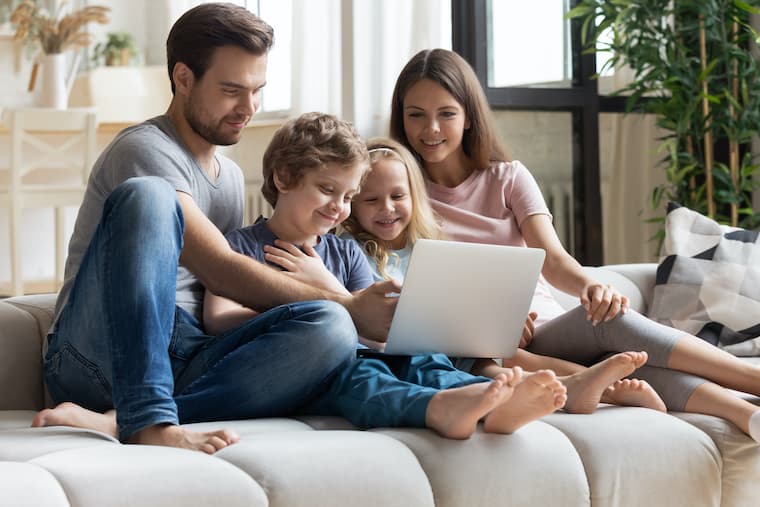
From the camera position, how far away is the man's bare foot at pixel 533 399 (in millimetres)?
1430

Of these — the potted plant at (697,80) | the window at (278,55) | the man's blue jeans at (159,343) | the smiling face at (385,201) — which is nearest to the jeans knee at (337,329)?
the man's blue jeans at (159,343)

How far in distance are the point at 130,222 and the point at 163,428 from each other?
0.30m

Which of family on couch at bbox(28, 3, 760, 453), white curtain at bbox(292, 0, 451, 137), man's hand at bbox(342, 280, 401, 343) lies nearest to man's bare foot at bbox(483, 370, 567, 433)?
family on couch at bbox(28, 3, 760, 453)

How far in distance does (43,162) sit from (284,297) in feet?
10.4

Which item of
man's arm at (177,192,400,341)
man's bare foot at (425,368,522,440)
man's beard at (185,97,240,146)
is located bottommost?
man's bare foot at (425,368,522,440)

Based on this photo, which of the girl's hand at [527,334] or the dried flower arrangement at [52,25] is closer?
the girl's hand at [527,334]

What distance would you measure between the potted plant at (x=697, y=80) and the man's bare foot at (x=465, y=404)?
2.32m

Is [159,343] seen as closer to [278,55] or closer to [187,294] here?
[187,294]

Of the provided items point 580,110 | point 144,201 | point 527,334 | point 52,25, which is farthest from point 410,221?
point 52,25

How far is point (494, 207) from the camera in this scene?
7.59 ft

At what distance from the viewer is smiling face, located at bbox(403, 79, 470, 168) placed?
2.31 metres

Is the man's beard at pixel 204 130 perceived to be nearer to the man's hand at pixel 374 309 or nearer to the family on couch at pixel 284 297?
the family on couch at pixel 284 297

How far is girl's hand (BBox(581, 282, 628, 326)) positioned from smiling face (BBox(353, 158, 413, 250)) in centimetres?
41

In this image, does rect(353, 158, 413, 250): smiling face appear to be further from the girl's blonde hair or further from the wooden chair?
the wooden chair
